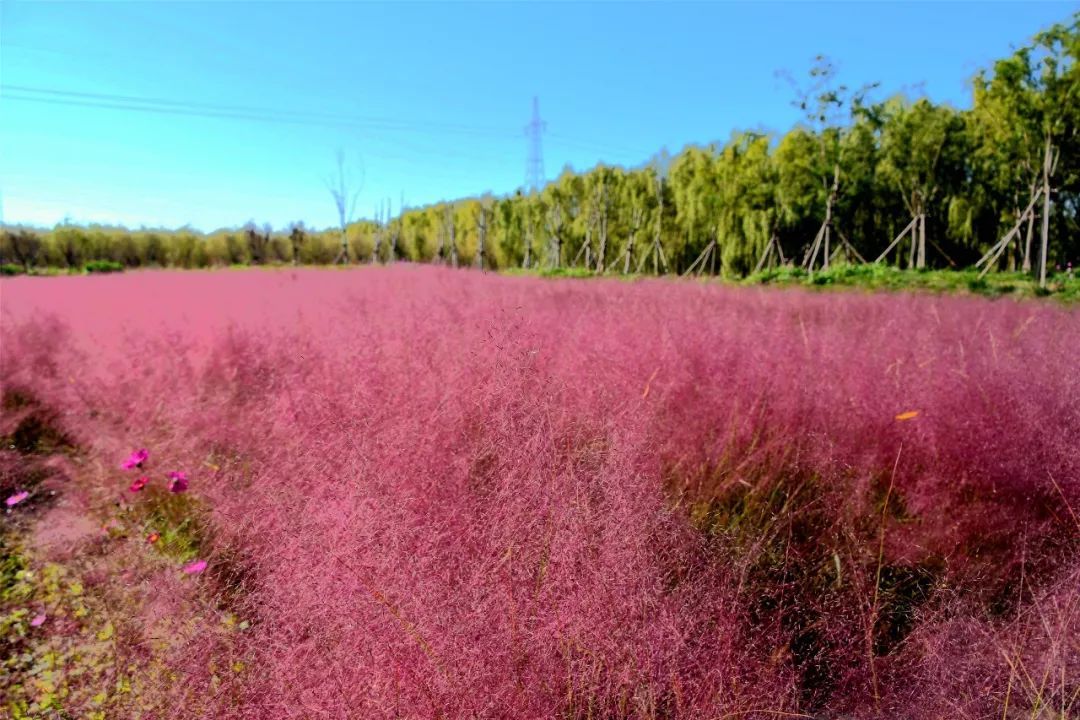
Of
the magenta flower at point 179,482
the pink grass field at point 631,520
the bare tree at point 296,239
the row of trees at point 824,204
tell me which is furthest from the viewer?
the bare tree at point 296,239

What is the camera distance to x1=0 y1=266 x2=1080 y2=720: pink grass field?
1.10 m

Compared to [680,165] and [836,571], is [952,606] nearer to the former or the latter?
[836,571]

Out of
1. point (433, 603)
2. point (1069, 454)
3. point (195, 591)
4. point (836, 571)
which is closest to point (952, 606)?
point (836, 571)

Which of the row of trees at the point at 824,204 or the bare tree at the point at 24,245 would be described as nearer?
the row of trees at the point at 824,204

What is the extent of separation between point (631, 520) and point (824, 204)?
21828 mm

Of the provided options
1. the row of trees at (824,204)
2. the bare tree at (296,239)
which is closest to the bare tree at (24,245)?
the row of trees at (824,204)

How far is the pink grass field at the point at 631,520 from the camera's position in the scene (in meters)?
1.10

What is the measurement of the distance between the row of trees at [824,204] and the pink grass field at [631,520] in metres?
11.3

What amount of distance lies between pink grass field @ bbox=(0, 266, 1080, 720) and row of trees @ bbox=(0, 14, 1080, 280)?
11300mm

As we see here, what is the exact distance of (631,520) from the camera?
1237 millimetres

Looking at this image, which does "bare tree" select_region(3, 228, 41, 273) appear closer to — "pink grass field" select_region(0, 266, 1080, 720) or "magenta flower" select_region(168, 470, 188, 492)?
"pink grass field" select_region(0, 266, 1080, 720)

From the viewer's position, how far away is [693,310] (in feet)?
12.6

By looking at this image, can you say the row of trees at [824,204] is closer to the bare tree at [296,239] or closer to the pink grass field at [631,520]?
the bare tree at [296,239]

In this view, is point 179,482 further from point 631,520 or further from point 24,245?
point 24,245
